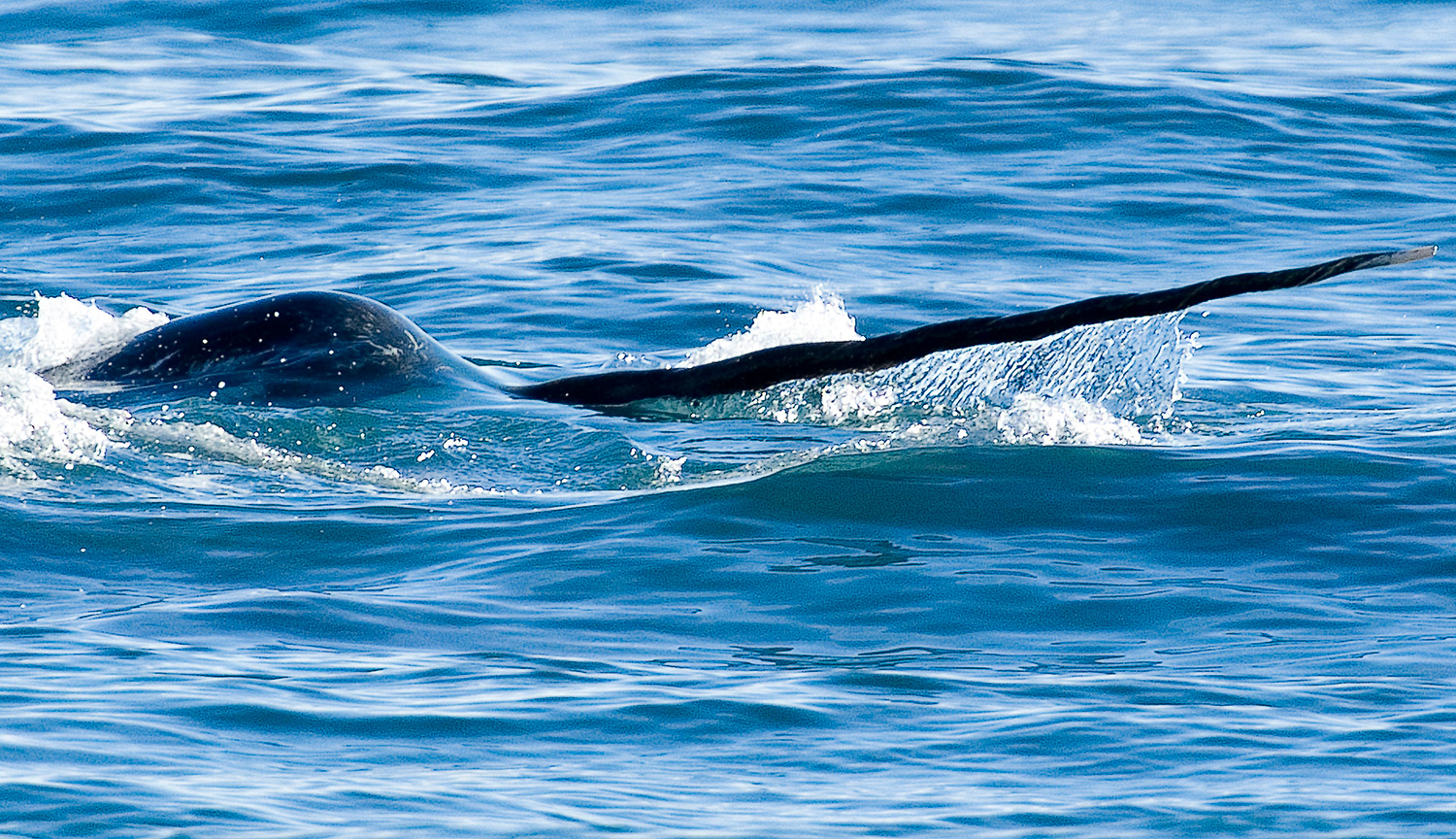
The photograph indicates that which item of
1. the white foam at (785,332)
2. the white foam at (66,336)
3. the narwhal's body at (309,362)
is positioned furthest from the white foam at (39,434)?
the white foam at (785,332)

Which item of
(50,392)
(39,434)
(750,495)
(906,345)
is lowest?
(750,495)

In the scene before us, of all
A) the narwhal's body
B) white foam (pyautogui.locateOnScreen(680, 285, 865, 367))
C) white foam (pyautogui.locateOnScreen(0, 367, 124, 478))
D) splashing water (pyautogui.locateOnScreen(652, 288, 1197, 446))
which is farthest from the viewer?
white foam (pyautogui.locateOnScreen(680, 285, 865, 367))

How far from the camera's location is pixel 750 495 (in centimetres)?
871

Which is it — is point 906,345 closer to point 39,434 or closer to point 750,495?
point 750,495

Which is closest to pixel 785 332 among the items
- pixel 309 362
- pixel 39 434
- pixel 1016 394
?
pixel 1016 394

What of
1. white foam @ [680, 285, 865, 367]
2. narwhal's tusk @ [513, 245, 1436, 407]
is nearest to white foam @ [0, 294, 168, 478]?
narwhal's tusk @ [513, 245, 1436, 407]

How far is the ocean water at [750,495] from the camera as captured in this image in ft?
18.6

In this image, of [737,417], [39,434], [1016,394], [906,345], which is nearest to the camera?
[906,345]

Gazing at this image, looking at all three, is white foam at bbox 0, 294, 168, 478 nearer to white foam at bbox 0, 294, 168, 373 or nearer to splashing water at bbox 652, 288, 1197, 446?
white foam at bbox 0, 294, 168, 373

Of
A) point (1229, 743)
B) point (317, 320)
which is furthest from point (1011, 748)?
point (317, 320)

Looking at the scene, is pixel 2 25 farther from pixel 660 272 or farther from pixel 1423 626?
pixel 1423 626

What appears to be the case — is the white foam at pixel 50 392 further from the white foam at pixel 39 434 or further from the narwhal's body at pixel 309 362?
the narwhal's body at pixel 309 362

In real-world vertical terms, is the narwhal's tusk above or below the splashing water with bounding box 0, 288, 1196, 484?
above

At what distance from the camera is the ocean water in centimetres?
568
